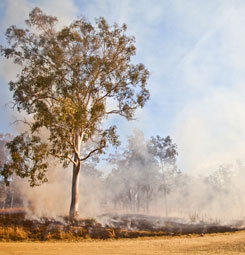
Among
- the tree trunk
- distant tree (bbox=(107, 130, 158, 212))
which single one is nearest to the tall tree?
the tree trunk

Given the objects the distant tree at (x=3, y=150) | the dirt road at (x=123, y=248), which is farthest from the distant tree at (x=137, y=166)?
the dirt road at (x=123, y=248)

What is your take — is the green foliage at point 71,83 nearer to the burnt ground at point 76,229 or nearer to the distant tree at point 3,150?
the burnt ground at point 76,229

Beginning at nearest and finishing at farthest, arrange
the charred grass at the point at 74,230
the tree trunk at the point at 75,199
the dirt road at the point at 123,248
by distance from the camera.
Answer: the dirt road at the point at 123,248 < the charred grass at the point at 74,230 < the tree trunk at the point at 75,199

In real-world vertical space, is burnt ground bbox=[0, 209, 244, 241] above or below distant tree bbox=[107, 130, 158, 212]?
below

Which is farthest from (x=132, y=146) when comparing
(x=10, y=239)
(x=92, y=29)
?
(x=10, y=239)

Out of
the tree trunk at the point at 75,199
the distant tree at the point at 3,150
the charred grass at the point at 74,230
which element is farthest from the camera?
the distant tree at the point at 3,150

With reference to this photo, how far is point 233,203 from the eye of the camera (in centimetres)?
4103

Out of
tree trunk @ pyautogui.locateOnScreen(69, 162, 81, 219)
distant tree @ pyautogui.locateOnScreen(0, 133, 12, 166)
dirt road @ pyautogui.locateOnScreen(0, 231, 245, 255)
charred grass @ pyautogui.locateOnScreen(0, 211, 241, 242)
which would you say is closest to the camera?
dirt road @ pyautogui.locateOnScreen(0, 231, 245, 255)

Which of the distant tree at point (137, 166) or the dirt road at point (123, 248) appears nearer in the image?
the dirt road at point (123, 248)

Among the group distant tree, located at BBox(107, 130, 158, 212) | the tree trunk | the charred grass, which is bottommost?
the charred grass

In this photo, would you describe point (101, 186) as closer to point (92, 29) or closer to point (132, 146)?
point (132, 146)

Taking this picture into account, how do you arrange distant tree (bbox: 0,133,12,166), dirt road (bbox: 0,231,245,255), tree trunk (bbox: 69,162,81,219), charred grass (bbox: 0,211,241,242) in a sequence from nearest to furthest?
dirt road (bbox: 0,231,245,255) → charred grass (bbox: 0,211,241,242) → tree trunk (bbox: 69,162,81,219) → distant tree (bbox: 0,133,12,166)

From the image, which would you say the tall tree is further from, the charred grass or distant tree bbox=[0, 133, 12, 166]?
distant tree bbox=[0, 133, 12, 166]

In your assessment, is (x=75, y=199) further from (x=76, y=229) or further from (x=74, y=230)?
(x=74, y=230)
